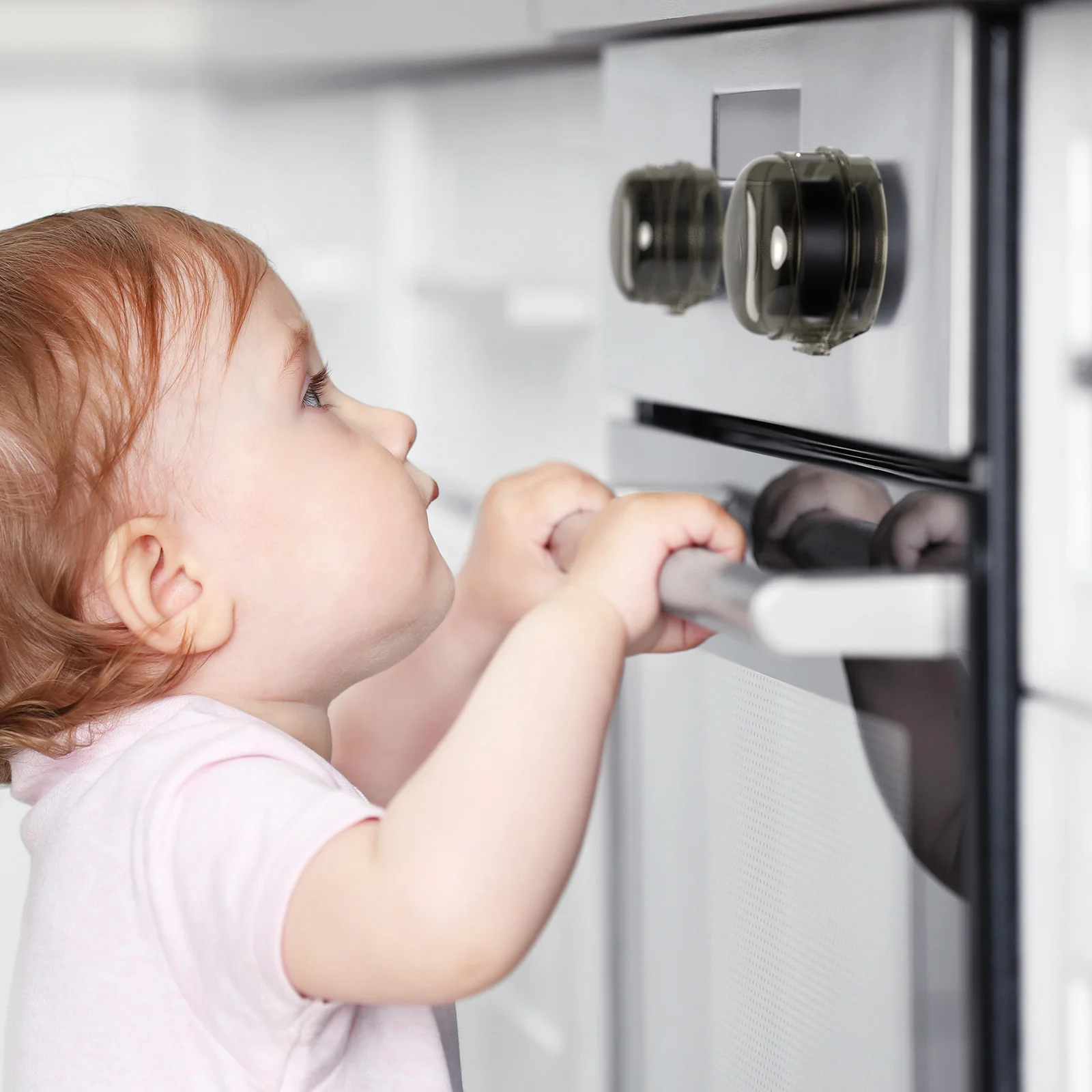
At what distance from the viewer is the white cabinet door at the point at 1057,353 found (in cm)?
37

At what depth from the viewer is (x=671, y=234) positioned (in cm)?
57

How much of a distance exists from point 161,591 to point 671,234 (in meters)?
0.25

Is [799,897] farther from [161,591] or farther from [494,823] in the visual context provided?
[161,591]

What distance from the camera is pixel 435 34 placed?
0.82 meters

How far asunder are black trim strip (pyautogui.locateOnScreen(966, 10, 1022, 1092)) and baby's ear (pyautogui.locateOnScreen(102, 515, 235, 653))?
31 cm

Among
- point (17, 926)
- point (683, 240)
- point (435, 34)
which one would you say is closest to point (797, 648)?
point (683, 240)

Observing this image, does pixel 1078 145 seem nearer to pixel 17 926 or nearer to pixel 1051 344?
pixel 1051 344

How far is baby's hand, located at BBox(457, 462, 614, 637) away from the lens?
65 cm

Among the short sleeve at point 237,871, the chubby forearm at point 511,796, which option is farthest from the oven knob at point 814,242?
the short sleeve at point 237,871

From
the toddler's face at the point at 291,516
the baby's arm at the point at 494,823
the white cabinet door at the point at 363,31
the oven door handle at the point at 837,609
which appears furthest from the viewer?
the white cabinet door at the point at 363,31

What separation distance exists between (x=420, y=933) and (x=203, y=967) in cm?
11

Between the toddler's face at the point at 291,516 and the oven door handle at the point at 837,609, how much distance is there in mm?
191

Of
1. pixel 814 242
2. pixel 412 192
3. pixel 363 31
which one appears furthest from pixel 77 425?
pixel 412 192

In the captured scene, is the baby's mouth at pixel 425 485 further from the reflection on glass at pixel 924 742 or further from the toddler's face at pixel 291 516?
the reflection on glass at pixel 924 742
